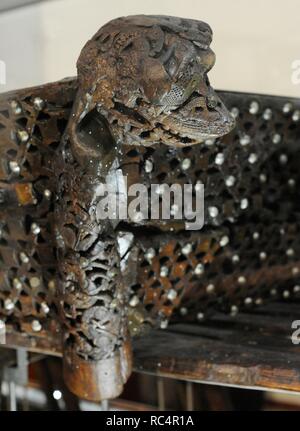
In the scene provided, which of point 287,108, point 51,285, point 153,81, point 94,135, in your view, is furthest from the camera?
point 287,108

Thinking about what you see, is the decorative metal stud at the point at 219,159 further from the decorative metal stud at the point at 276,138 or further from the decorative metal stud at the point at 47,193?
the decorative metal stud at the point at 47,193

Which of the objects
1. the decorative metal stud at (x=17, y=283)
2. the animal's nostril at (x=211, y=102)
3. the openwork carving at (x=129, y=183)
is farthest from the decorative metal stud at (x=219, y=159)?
the decorative metal stud at (x=17, y=283)

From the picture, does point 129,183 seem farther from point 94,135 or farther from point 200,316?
point 200,316

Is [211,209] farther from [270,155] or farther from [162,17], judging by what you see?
[162,17]

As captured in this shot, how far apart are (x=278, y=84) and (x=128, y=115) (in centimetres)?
46

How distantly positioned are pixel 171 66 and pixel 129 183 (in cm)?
19

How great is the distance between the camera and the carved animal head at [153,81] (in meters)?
0.67

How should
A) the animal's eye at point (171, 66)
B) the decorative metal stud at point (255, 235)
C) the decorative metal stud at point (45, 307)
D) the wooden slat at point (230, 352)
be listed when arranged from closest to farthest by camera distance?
the animal's eye at point (171, 66)
the wooden slat at point (230, 352)
the decorative metal stud at point (45, 307)
the decorative metal stud at point (255, 235)

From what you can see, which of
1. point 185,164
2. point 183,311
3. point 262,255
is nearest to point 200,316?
point 183,311

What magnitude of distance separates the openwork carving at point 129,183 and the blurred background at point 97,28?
13 cm

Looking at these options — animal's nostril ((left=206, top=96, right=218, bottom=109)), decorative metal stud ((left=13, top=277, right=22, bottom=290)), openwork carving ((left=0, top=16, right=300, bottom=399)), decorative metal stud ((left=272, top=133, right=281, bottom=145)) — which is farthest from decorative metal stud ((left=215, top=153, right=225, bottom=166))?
decorative metal stud ((left=13, top=277, right=22, bottom=290))

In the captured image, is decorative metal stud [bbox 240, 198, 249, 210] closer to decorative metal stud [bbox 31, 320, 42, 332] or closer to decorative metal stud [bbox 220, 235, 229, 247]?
decorative metal stud [bbox 220, 235, 229, 247]

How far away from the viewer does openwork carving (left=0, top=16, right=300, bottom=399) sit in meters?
0.69

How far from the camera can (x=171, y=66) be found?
0.67m
